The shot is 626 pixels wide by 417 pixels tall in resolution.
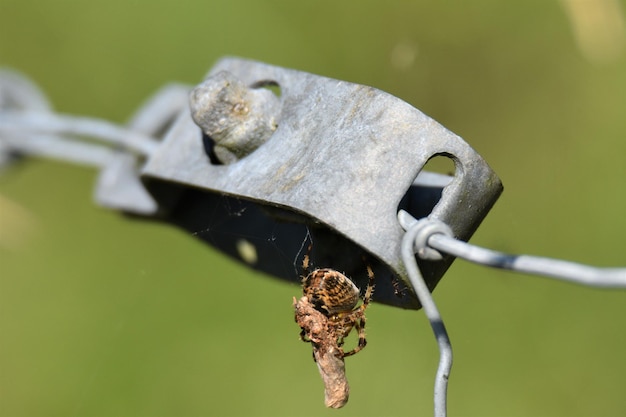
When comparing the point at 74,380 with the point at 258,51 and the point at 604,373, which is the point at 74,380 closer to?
the point at 258,51

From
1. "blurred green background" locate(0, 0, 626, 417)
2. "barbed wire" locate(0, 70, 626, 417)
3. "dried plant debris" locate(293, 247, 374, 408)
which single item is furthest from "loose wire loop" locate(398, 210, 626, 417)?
"blurred green background" locate(0, 0, 626, 417)

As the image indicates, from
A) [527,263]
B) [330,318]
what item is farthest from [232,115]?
[527,263]

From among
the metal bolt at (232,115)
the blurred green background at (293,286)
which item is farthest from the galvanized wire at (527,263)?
the blurred green background at (293,286)

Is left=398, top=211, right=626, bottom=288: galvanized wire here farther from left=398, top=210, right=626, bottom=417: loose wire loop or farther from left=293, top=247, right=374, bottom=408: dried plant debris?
left=293, top=247, right=374, bottom=408: dried plant debris

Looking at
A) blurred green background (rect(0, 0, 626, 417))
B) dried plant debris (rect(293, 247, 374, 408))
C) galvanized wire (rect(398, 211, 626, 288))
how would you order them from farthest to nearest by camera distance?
blurred green background (rect(0, 0, 626, 417)) < dried plant debris (rect(293, 247, 374, 408)) < galvanized wire (rect(398, 211, 626, 288))

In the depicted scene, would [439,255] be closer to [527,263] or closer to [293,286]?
[527,263]
